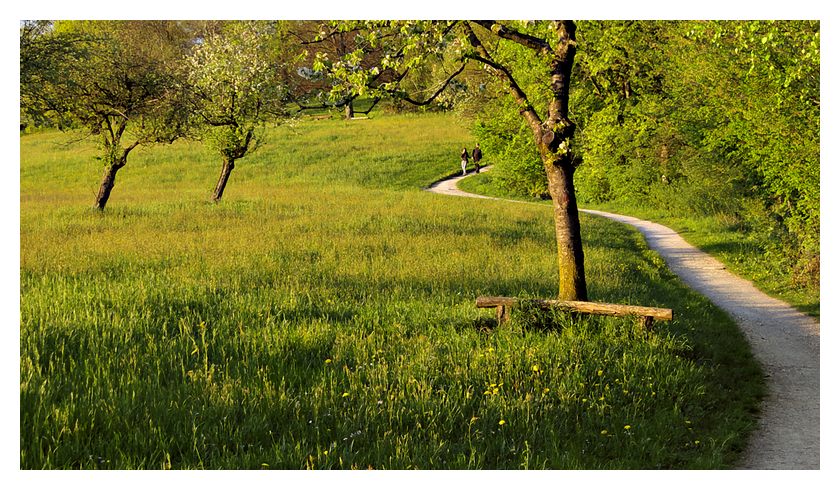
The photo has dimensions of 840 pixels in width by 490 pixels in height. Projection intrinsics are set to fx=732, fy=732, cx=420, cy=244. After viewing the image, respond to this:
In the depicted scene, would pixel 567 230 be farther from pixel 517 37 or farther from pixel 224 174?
pixel 224 174

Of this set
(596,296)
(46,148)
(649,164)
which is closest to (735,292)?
(596,296)

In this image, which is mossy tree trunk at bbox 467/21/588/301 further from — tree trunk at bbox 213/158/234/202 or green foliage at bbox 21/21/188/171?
tree trunk at bbox 213/158/234/202

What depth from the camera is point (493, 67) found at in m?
12.0

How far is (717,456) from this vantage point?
7504 millimetres

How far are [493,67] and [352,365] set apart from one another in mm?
5743

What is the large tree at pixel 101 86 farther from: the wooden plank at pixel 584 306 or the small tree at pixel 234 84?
the wooden plank at pixel 584 306

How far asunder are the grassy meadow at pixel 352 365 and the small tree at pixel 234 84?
10.7 m

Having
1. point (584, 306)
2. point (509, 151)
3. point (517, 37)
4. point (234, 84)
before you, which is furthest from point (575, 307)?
point (509, 151)

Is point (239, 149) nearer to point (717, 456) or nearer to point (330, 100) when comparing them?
point (330, 100)

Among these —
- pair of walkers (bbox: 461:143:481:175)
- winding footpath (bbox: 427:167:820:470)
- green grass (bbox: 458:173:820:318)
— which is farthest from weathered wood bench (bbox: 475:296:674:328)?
pair of walkers (bbox: 461:143:481:175)

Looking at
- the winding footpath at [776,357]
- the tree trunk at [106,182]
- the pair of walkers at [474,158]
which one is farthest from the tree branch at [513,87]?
the pair of walkers at [474,158]

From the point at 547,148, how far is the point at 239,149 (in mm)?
23219

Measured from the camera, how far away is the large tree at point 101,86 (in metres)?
16.3

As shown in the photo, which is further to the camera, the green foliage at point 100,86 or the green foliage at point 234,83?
the green foliage at point 234,83
